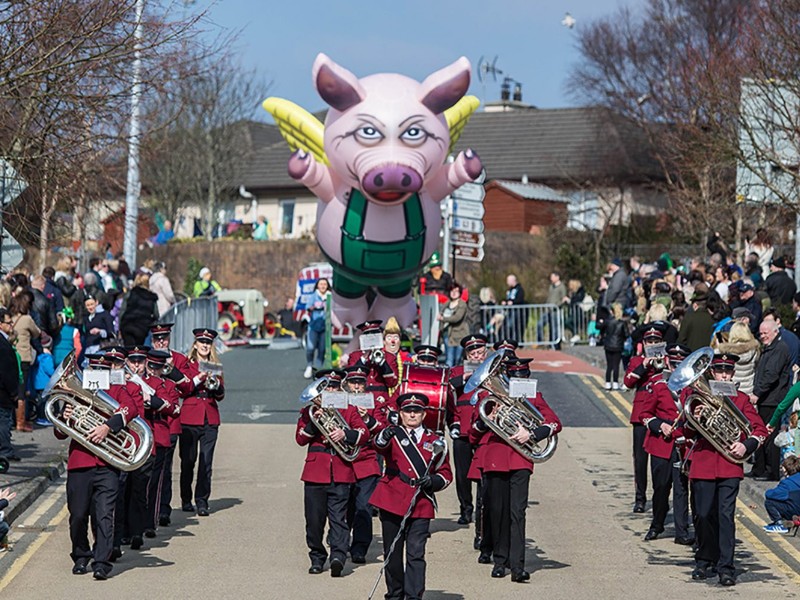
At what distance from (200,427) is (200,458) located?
1.05ft

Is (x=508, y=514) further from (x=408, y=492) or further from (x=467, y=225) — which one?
(x=467, y=225)

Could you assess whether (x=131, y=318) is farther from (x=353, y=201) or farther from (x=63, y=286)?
(x=353, y=201)

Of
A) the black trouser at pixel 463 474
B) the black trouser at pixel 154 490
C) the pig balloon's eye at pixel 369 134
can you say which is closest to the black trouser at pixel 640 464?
the black trouser at pixel 463 474

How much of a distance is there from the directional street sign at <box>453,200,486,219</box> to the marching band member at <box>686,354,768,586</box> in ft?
62.0

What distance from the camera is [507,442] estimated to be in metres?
13.2

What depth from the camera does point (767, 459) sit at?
1795cm

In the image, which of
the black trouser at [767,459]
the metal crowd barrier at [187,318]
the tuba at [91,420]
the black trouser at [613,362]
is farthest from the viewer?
the metal crowd barrier at [187,318]

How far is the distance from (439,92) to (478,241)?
10.9 meters

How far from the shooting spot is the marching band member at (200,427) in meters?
16.0

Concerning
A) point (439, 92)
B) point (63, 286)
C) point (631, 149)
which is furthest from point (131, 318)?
point (631, 149)

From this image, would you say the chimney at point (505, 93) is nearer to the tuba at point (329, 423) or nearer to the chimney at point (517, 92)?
the chimney at point (517, 92)

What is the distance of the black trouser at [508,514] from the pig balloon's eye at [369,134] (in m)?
8.90

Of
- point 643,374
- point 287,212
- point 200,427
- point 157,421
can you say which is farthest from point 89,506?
point 287,212

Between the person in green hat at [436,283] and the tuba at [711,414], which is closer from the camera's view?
the tuba at [711,414]
